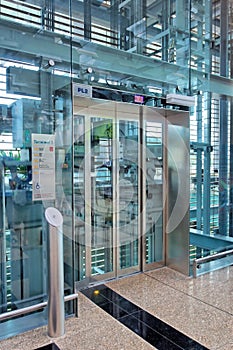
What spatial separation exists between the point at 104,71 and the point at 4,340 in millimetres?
2737

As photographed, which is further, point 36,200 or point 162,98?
point 162,98

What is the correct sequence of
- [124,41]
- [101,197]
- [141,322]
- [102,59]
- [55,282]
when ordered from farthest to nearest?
Result: 1. [101,197]
2. [124,41]
3. [102,59]
4. [141,322]
5. [55,282]

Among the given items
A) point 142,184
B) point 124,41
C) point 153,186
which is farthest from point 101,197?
point 124,41

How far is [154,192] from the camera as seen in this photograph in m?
4.06

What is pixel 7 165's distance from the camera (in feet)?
8.66

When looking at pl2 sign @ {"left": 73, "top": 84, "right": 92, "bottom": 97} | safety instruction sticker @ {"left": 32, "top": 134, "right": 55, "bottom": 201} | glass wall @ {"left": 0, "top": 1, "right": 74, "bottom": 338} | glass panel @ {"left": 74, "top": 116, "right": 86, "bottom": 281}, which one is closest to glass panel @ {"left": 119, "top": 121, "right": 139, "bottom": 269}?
glass panel @ {"left": 74, "top": 116, "right": 86, "bottom": 281}

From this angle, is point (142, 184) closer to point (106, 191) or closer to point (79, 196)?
point (106, 191)

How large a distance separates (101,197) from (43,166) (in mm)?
1222

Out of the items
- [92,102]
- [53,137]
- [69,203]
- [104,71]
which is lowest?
[69,203]

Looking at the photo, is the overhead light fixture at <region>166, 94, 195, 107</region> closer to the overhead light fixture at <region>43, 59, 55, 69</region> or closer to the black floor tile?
the overhead light fixture at <region>43, 59, 55, 69</region>

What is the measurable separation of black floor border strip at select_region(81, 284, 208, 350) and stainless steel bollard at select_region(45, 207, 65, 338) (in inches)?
23.1

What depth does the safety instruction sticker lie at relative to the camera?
258 centimetres

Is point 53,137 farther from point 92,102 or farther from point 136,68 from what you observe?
point 136,68

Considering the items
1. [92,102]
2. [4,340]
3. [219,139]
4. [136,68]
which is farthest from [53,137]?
[219,139]
